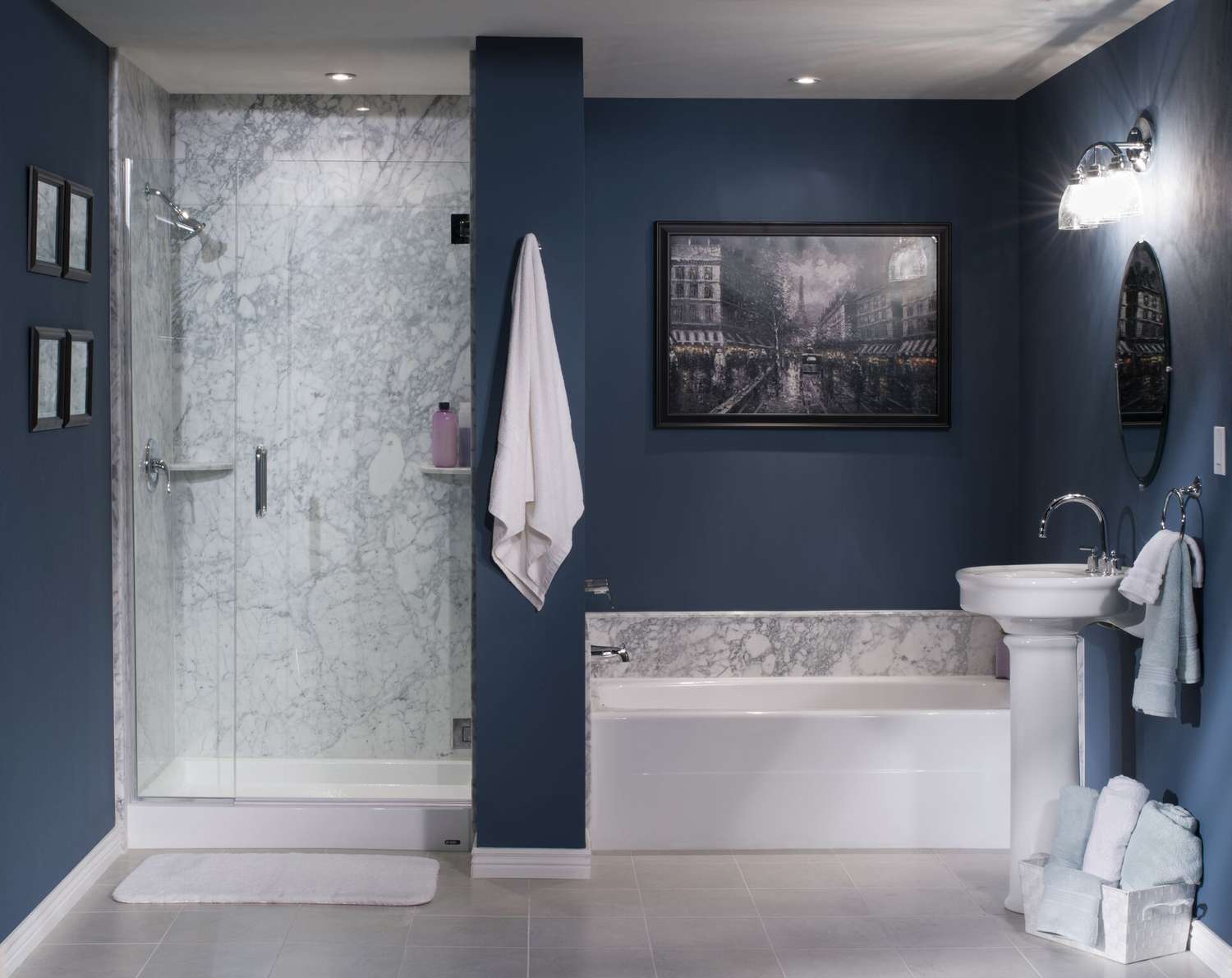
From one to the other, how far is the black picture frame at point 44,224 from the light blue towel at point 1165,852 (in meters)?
3.06

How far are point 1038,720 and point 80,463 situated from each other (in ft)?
8.83

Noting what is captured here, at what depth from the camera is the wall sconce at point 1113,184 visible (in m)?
3.47

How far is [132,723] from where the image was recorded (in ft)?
12.9

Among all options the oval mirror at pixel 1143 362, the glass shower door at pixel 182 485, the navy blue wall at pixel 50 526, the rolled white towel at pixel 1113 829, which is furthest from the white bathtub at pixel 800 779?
the navy blue wall at pixel 50 526

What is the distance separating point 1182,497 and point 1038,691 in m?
0.63

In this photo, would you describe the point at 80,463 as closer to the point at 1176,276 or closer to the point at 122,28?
the point at 122,28

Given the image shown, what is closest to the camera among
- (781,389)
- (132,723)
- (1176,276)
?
(1176,276)

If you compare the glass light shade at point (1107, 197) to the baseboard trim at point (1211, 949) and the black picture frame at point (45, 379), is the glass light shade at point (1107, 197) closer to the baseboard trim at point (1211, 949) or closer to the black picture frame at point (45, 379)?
the baseboard trim at point (1211, 949)

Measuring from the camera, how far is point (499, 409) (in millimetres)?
3754

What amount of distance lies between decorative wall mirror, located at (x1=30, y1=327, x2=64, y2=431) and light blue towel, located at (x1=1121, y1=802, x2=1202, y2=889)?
2911 millimetres

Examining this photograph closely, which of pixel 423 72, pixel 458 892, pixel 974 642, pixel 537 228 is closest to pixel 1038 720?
pixel 974 642

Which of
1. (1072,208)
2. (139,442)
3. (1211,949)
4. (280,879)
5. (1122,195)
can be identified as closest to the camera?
(1211,949)

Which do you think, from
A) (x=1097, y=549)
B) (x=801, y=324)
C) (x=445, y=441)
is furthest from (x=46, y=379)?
(x=1097, y=549)

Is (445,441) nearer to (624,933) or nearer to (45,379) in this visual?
(45,379)
